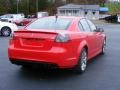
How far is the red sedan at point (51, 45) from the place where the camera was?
812 cm

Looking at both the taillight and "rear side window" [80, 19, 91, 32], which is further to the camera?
"rear side window" [80, 19, 91, 32]

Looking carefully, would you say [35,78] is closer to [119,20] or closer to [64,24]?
[64,24]

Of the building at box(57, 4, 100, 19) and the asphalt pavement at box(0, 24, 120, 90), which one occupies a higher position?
the asphalt pavement at box(0, 24, 120, 90)

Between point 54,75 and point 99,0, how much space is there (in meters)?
117

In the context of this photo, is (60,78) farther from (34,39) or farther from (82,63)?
(34,39)

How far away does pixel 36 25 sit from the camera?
9141 millimetres

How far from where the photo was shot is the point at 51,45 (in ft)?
26.7

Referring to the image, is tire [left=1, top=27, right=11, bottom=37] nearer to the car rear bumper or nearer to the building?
the car rear bumper

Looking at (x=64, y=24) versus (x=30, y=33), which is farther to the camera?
(x=64, y=24)

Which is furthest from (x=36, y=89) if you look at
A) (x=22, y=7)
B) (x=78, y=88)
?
(x=22, y=7)

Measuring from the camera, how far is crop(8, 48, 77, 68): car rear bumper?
8.06 metres

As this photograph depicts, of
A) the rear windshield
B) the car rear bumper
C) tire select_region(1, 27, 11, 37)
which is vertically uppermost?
the rear windshield

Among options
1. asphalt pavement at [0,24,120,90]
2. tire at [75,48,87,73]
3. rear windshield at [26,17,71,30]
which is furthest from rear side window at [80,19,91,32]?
asphalt pavement at [0,24,120,90]

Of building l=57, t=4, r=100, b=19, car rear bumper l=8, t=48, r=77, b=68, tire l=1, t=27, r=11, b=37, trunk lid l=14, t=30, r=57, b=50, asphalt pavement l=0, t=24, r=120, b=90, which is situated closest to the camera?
asphalt pavement l=0, t=24, r=120, b=90
